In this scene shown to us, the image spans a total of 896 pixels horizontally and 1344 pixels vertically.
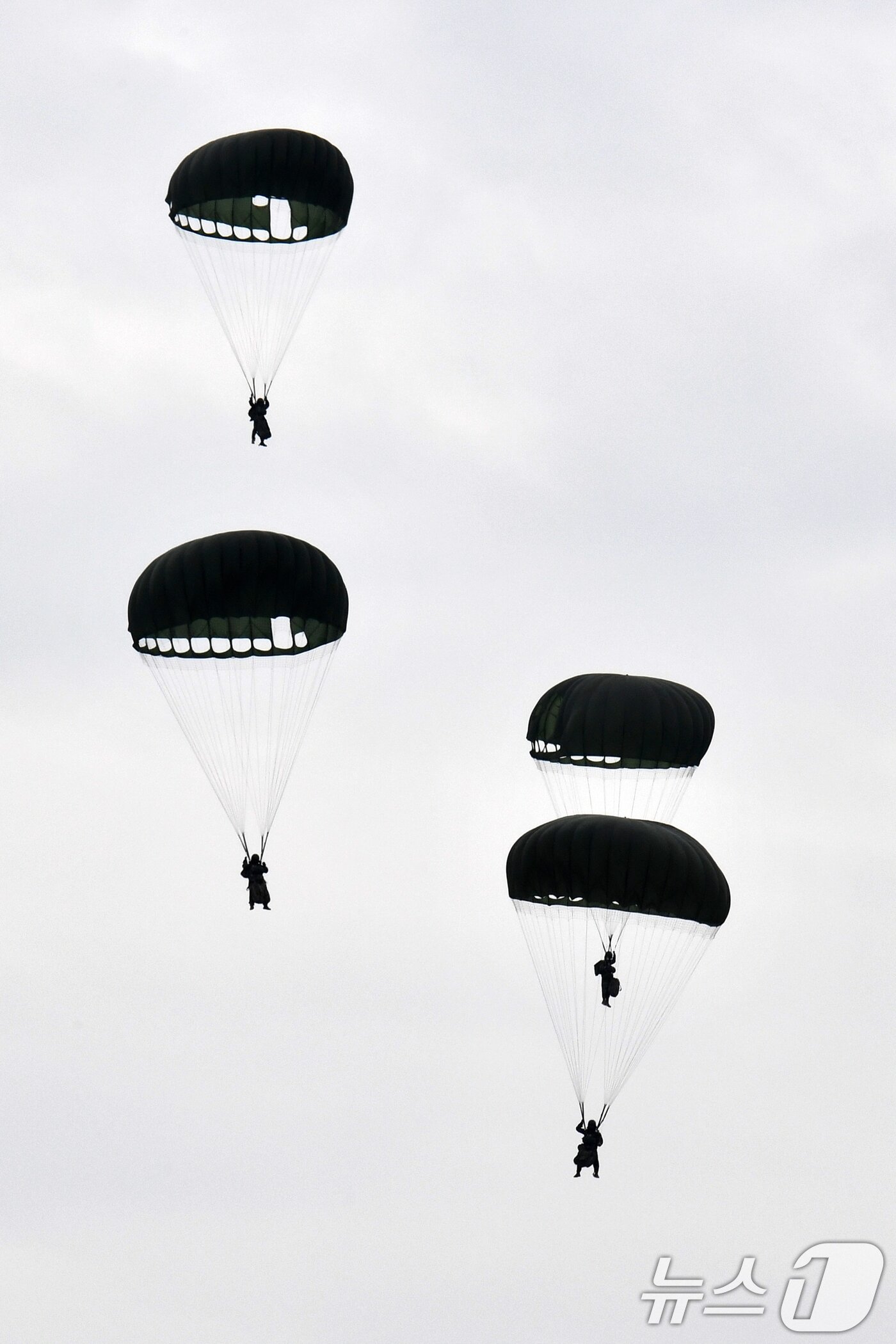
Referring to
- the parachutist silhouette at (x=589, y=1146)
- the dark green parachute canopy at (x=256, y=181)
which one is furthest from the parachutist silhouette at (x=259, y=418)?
the parachutist silhouette at (x=589, y=1146)

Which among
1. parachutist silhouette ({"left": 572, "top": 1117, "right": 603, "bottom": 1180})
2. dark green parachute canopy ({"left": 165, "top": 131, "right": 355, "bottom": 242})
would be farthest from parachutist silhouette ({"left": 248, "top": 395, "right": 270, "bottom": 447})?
parachutist silhouette ({"left": 572, "top": 1117, "right": 603, "bottom": 1180})

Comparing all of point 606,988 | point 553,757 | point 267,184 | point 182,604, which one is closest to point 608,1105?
point 606,988

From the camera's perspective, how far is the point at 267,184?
43.8 m

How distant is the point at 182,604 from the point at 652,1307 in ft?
50.5

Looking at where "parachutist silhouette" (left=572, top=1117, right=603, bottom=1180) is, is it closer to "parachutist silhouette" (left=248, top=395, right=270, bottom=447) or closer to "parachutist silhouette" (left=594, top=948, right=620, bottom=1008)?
"parachutist silhouette" (left=594, top=948, right=620, bottom=1008)

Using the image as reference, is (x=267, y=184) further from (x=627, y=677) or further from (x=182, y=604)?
(x=627, y=677)

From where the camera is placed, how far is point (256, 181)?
4378cm

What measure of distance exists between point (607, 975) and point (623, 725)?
4.80 metres

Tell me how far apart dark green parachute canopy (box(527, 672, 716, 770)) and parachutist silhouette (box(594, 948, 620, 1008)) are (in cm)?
365

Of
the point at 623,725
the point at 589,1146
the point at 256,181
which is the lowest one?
the point at 589,1146

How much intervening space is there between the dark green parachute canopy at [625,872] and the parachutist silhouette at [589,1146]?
397cm

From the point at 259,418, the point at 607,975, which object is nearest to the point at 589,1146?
the point at 607,975

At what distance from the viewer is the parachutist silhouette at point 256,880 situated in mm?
42156

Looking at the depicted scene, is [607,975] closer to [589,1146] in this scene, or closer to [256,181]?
[589,1146]
